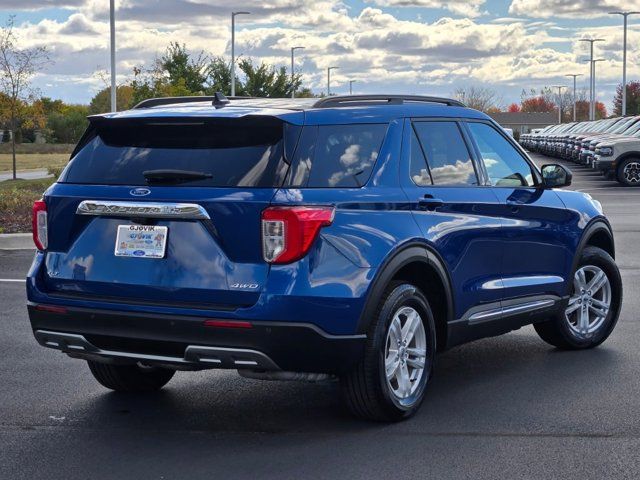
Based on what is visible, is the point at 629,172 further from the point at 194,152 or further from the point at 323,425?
the point at 194,152

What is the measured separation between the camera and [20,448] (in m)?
5.80

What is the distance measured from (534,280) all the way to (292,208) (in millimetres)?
2592

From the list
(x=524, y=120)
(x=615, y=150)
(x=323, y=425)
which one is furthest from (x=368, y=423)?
(x=524, y=120)

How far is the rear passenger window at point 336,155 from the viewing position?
5.83 meters

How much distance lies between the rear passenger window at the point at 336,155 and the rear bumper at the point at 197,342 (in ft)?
2.53

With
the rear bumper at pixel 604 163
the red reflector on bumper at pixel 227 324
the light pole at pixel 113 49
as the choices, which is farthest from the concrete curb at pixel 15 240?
the rear bumper at pixel 604 163

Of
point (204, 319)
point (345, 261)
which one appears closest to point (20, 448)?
point (204, 319)

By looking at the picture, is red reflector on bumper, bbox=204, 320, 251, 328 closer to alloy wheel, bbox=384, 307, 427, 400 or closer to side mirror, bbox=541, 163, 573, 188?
alloy wheel, bbox=384, 307, 427, 400

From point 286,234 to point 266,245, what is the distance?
114mm

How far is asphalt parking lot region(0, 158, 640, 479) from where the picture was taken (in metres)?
5.46

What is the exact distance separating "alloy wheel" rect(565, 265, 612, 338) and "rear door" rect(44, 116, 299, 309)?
11.0ft

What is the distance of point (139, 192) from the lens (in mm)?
5855

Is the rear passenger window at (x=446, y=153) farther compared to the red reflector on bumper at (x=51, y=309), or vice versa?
the rear passenger window at (x=446, y=153)

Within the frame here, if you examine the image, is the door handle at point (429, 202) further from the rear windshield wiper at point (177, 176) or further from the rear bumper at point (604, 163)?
the rear bumper at point (604, 163)
